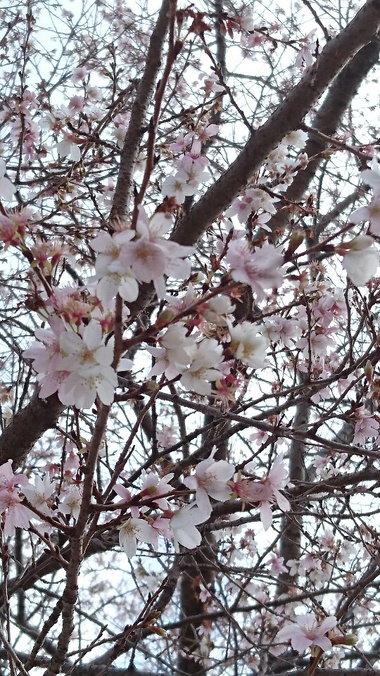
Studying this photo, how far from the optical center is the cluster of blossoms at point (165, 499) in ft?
3.89

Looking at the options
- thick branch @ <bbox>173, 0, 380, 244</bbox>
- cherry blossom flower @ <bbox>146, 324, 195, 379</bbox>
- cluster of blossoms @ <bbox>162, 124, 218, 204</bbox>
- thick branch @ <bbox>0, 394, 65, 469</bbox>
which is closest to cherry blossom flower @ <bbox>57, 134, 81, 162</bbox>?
cluster of blossoms @ <bbox>162, 124, 218, 204</bbox>

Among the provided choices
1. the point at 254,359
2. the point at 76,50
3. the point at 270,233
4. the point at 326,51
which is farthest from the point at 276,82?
the point at 254,359

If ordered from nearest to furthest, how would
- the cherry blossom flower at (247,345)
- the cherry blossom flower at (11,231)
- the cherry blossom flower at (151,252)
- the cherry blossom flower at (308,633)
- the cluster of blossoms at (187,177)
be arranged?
the cherry blossom flower at (151,252)
the cherry blossom flower at (11,231)
the cherry blossom flower at (247,345)
the cherry blossom flower at (308,633)
the cluster of blossoms at (187,177)

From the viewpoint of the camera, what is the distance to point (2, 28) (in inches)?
194

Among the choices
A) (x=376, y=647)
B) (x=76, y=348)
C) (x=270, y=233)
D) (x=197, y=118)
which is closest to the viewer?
(x=76, y=348)

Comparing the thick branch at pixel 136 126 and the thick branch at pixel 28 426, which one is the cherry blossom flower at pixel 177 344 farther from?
the thick branch at pixel 136 126

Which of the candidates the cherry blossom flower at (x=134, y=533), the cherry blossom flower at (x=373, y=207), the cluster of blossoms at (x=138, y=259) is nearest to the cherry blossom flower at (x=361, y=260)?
the cherry blossom flower at (x=373, y=207)

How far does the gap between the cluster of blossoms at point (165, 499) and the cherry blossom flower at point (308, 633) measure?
1.46ft

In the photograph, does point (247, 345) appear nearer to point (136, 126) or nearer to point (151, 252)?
point (151, 252)

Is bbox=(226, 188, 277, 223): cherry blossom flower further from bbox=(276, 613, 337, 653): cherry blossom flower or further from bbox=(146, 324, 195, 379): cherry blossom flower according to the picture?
bbox=(276, 613, 337, 653): cherry blossom flower

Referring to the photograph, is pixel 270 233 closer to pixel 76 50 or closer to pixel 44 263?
pixel 44 263

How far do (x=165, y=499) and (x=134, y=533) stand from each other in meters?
0.11

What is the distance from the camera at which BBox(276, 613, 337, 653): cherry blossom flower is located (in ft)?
5.02

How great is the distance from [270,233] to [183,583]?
3326mm
